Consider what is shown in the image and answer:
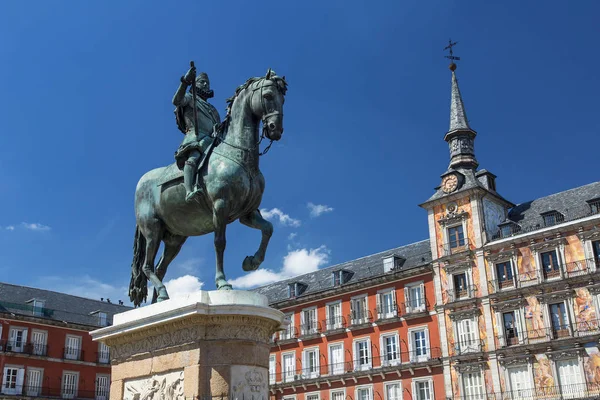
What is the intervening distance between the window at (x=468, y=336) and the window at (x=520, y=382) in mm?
2541

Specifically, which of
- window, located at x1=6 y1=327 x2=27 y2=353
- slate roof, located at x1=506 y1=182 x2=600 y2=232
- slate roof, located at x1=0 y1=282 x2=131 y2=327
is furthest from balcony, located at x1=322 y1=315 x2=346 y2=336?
window, located at x1=6 y1=327 x2=27 y2=353

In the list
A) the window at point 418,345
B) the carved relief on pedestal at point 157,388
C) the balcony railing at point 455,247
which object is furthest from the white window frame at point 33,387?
the carved relief on pedestal at point 157,388

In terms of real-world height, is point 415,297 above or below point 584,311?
above

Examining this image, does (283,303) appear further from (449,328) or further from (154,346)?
(154,346)

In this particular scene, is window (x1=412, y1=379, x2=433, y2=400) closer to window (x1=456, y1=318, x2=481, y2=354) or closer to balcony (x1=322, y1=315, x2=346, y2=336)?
window (x1=456, y1=318, x2=481, y2=354)

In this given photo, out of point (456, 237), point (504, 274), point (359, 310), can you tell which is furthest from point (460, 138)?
point (359, 310)

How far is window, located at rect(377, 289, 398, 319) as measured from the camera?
47.1 m

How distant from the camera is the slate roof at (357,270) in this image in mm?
49219

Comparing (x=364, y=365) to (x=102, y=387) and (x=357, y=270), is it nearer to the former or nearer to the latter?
(x=357, y=270)

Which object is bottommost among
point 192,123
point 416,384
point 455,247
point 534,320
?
→ point 416,384

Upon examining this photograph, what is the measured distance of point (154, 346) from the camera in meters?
8.14

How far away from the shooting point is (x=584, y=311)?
37812 millimetres

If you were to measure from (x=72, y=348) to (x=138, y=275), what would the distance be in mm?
47288

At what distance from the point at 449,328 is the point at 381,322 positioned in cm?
550
